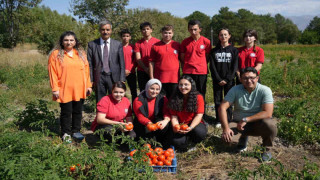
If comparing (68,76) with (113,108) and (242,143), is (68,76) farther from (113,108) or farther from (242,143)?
(242,143)

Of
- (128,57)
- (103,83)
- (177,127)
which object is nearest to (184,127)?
(177,127)

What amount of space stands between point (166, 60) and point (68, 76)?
68.2 inches

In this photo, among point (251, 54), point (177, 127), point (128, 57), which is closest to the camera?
point (177, 127)

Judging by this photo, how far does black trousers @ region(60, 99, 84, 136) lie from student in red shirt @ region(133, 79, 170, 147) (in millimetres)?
1066

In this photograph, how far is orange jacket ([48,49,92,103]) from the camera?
396cm

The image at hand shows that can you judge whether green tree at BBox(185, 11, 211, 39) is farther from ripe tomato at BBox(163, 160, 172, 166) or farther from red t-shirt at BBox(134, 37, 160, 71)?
ripe tomato at BBox(163, 160, 172, 166)

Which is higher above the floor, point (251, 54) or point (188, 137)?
point (251, 54)

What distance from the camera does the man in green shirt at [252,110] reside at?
3.52m

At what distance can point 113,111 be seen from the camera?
3.97 meters

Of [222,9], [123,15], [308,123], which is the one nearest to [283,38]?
[222,9]

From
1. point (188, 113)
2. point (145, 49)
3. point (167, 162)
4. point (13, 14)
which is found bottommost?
point (167, 162)

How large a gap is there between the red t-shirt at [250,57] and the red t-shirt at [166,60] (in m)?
1.19

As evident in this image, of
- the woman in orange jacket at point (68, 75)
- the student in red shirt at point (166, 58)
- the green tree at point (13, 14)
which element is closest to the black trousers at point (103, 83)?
the woman in orange jacket at point (68, 75)

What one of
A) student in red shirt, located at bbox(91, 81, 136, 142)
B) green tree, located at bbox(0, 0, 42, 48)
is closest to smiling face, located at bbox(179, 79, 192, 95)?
student in red shirt, located at bbox(91, 81, 136, 142)
